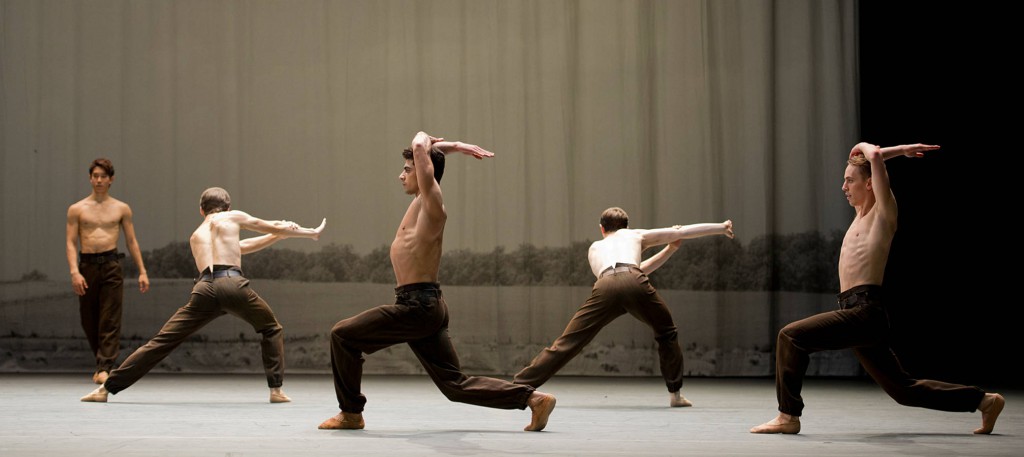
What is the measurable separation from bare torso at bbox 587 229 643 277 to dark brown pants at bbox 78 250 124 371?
3353 mm

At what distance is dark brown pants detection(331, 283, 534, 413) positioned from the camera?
4.09m

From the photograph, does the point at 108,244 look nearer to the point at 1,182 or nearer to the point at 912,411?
the point at 1,182

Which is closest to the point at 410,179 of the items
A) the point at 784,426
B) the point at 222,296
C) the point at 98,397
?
the point at 222,296

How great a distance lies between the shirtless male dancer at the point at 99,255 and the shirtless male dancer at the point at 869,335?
4482 millimetres

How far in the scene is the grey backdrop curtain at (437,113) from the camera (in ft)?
26.7

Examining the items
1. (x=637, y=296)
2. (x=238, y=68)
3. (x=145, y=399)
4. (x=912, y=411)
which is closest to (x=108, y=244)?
(x=145, y=399)

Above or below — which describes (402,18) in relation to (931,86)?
above

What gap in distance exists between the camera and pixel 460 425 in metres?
4.50

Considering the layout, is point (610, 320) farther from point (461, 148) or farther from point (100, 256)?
A: point (100, 256)

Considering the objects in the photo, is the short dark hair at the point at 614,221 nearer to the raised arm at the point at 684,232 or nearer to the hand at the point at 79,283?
the raised arm at the point at 684,232

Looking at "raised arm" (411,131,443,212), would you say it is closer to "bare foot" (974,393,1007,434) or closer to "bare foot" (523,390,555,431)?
"bare foot" (523,390,555,431)

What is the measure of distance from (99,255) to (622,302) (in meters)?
3.72

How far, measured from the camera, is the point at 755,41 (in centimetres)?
816

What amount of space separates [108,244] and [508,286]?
307 cm
